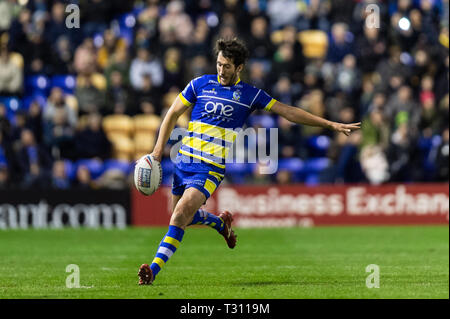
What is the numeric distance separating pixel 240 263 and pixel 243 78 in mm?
9077

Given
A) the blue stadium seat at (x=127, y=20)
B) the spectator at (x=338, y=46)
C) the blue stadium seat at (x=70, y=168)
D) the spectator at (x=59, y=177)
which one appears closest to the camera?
the spectator at (x=59, y=177)

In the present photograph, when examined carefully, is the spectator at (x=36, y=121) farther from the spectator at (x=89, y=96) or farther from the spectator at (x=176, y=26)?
the spectator at (x=176, y=26)

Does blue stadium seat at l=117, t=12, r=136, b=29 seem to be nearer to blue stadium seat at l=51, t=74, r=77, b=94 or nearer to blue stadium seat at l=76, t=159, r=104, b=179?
blue stadium seat at l=51, t=74, r=77, b=94

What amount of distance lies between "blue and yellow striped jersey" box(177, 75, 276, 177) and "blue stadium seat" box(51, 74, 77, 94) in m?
13.2

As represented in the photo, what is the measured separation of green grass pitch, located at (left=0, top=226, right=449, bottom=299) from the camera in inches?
375

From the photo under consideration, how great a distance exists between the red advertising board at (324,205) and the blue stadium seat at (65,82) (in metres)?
4.34

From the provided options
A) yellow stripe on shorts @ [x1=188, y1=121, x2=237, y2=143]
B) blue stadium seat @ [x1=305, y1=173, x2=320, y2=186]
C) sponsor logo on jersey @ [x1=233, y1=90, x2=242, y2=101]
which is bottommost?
blue stadium seat @ [x1=305, y1=173, x2=320, y2=186]

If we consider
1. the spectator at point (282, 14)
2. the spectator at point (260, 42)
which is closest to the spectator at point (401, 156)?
the spectator at point (260, 42)

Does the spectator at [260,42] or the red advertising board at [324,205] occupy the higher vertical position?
the spectator at [260,42]

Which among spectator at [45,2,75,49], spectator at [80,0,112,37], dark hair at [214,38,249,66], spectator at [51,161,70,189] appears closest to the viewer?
dark hair at [214,38,249,66]

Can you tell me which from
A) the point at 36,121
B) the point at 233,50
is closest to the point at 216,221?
the point at 233,50

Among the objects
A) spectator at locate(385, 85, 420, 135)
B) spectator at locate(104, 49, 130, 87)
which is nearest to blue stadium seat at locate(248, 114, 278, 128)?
spectator at locate(385, 85, 420, 135)

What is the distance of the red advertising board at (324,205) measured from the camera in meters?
20.4
